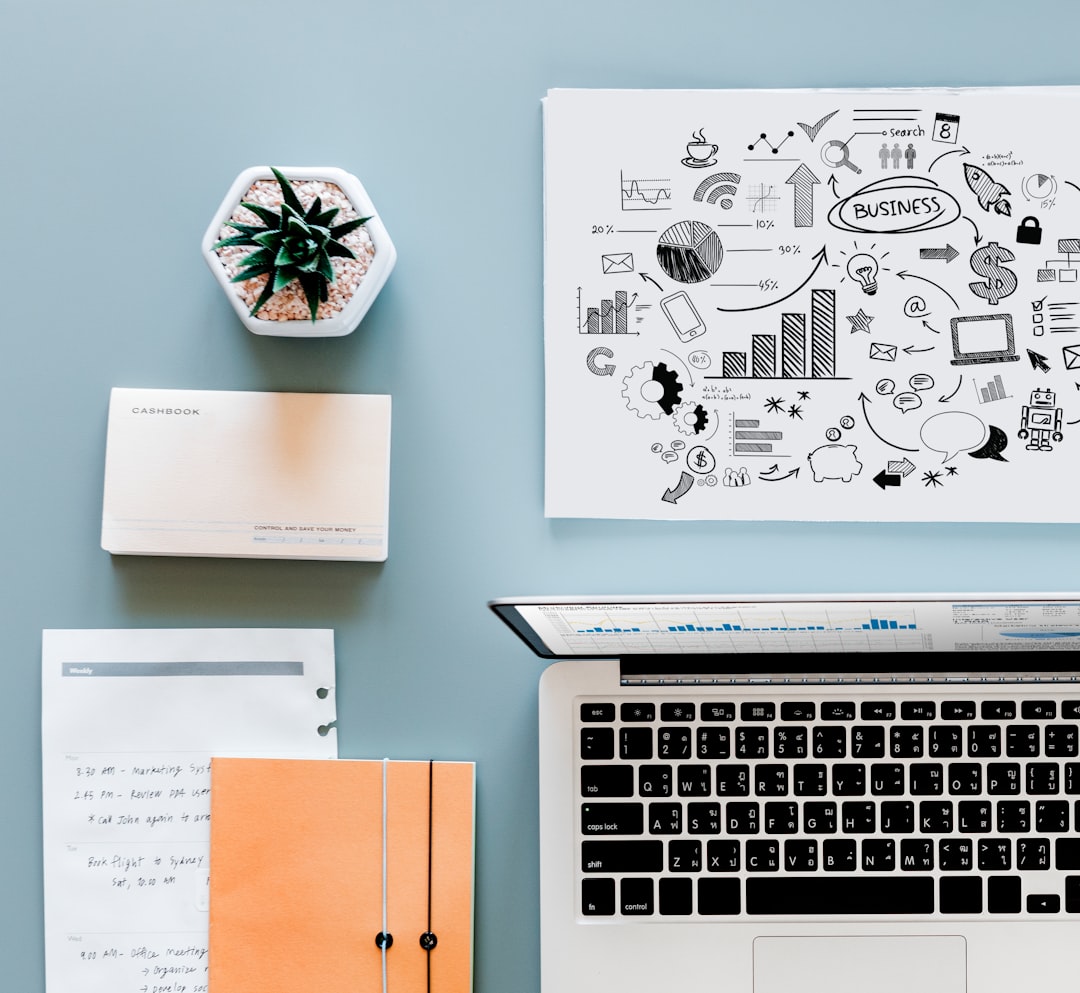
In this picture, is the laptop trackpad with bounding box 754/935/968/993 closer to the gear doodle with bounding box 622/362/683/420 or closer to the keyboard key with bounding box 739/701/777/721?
the keyboard key with bounding box 739/701/777/721

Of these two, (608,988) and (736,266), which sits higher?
(736,266)

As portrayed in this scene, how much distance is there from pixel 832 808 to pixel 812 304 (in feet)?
1.03

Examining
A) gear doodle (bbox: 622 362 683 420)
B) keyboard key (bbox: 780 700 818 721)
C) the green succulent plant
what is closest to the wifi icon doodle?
gear doodle (bbox: 622 362 683 420)

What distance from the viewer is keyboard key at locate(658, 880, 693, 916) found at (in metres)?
0.55

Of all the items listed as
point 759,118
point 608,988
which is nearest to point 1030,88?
point 759,118

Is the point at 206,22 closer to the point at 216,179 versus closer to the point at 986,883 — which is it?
the point at 216,179

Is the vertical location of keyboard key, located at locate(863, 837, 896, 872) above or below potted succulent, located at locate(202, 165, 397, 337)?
below

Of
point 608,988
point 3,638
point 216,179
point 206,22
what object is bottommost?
point 608,988

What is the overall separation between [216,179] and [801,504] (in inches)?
17.4

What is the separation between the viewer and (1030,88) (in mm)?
604

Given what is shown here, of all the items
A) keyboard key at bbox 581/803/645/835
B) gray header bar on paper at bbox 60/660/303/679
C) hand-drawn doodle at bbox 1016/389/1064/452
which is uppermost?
hand-drawn doodle at bbox 1016/389/1064/452

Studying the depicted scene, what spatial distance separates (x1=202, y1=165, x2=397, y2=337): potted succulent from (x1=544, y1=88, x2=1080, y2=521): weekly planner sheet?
4.7 inches

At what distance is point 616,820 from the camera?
0.56 meters

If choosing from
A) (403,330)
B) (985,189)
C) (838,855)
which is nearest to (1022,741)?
(838,855)
